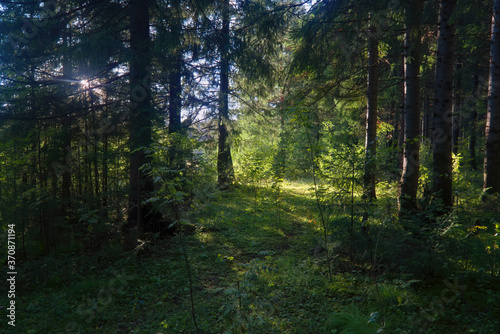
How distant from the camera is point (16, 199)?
662 centimetres

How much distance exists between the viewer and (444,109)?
5.66m

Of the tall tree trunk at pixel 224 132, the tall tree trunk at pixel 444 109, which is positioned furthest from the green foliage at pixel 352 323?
the tall tree trunk at pixel 224 132

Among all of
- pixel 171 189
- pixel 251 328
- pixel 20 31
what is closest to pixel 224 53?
pixel 20 31

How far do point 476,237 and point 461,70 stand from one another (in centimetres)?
1347

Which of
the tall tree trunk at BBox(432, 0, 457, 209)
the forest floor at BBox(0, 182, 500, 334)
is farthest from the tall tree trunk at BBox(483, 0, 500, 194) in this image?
the forest floor at BBox(0, 182, 500, 334)

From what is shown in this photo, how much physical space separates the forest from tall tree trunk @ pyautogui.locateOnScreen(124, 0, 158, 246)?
0.05 metres

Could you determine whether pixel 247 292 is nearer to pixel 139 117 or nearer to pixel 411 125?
pixel 139 117

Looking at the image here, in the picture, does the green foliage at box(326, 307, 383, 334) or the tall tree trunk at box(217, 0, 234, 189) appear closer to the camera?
the green foliage at box(326, 307, 383, 334)

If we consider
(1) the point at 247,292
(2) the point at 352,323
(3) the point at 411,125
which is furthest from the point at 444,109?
(1) the point at 247,292

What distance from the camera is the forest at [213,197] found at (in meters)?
4.17

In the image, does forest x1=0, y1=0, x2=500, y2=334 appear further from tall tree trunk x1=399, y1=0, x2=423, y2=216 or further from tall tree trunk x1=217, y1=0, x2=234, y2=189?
tall tree trunk x1=217, y1=0, x2=234, y2=189

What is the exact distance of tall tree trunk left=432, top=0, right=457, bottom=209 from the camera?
18.3ft

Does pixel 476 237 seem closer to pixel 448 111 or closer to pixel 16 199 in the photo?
pixel 448 111

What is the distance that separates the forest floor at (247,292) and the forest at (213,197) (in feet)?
0.11
